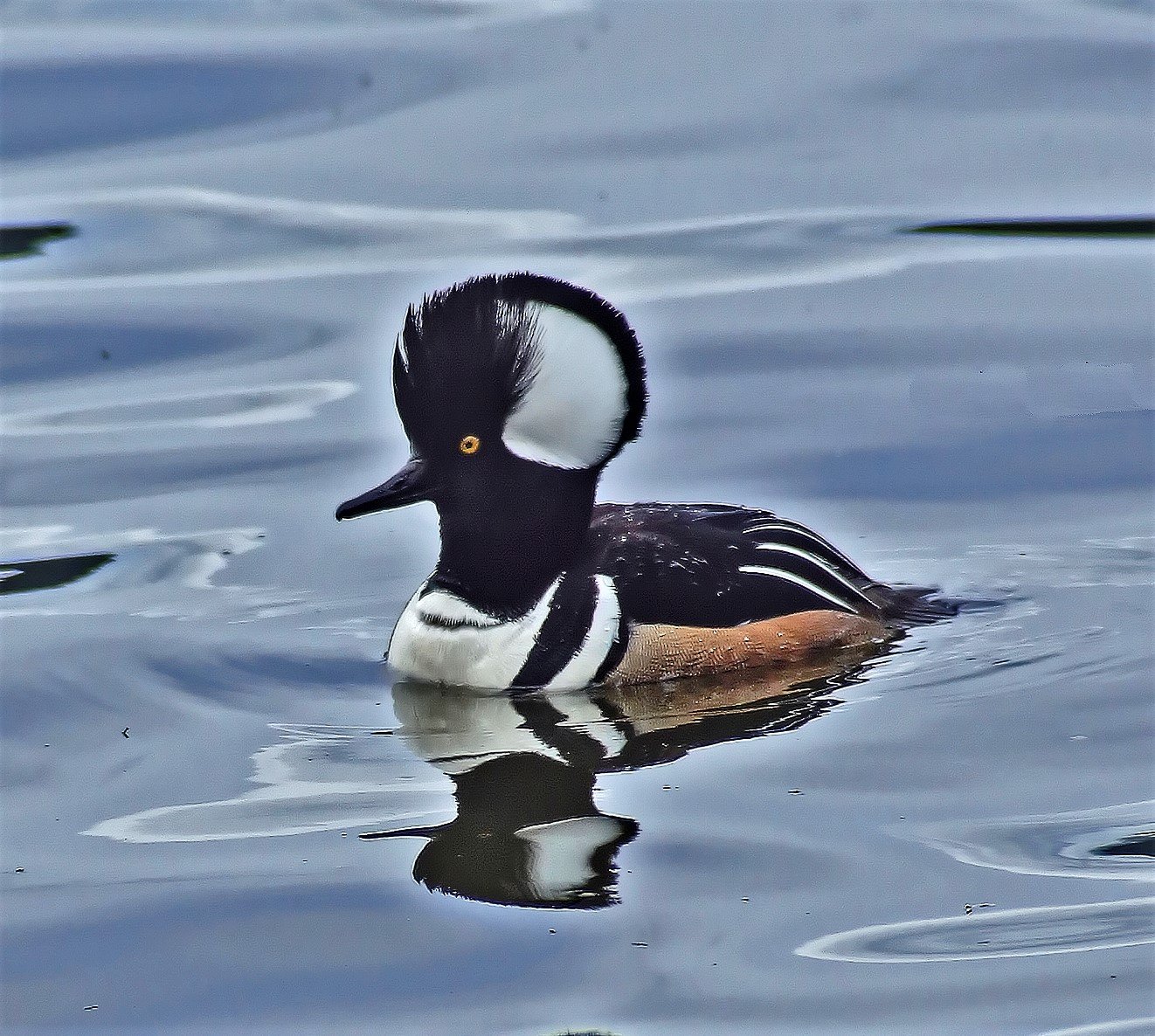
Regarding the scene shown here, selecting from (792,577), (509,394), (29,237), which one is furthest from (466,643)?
(29,237)

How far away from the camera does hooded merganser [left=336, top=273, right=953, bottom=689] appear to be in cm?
671

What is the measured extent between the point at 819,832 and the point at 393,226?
7.73 metres

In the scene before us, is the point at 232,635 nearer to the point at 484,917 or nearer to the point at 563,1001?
the point at 484,917

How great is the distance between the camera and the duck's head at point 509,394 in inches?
262

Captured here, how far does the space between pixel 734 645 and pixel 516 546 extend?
829 millimetres

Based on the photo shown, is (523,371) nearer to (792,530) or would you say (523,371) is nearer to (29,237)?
(792,530)

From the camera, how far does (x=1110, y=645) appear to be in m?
7.40

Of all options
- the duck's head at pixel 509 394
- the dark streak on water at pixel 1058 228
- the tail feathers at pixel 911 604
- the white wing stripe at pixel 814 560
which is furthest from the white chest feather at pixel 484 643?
the dark streak on water at pixel 1058 228

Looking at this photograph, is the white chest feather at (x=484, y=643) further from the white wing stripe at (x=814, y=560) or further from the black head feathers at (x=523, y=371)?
the white wing stripe at (x=814, y=560)

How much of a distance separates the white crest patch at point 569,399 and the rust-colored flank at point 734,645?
0.65 m

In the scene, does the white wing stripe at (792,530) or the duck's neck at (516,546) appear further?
the white wing stripe at (792,530)

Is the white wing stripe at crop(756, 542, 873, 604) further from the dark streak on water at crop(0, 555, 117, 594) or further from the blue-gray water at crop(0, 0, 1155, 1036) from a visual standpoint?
the dark streak on water at crop(0, 555, 117, 594)

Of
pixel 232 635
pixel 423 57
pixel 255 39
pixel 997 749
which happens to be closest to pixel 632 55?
pixel 423 57

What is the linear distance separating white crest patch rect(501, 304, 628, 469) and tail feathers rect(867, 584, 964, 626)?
1385 millimetres
